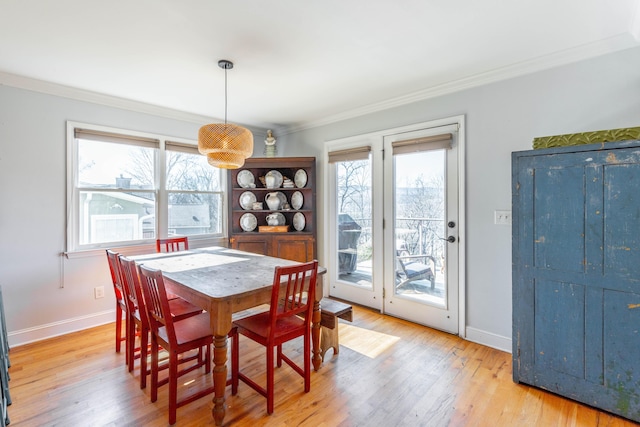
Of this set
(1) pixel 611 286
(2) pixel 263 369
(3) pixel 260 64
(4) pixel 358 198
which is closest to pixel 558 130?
(1) pixel 611 286

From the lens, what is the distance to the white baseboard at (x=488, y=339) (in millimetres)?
2617

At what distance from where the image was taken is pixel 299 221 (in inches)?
166

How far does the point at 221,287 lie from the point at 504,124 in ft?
8.55

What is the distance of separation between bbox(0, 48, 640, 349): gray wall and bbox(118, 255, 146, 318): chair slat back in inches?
55.4

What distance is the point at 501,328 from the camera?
265 centimetres

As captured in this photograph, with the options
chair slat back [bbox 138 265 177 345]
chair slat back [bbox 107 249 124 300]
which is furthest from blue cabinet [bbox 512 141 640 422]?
chair slat back [bbox 107 249 124 300]

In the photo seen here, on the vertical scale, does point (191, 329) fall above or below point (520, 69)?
below

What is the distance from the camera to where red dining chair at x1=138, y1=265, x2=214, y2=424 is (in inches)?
68.1

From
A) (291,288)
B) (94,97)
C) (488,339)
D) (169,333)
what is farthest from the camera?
(94,97)

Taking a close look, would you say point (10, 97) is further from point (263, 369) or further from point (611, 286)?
point (611, 286)

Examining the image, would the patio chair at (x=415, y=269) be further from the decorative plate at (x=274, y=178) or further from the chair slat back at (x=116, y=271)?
the chair slat back at (x=116, y=271)

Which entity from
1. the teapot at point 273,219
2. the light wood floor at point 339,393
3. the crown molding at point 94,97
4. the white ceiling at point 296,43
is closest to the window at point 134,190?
the crown molding at point 94,97

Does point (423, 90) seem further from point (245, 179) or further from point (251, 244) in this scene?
point (251, 244)

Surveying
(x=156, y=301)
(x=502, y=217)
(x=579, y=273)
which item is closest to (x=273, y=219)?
(x=156, y=301)
